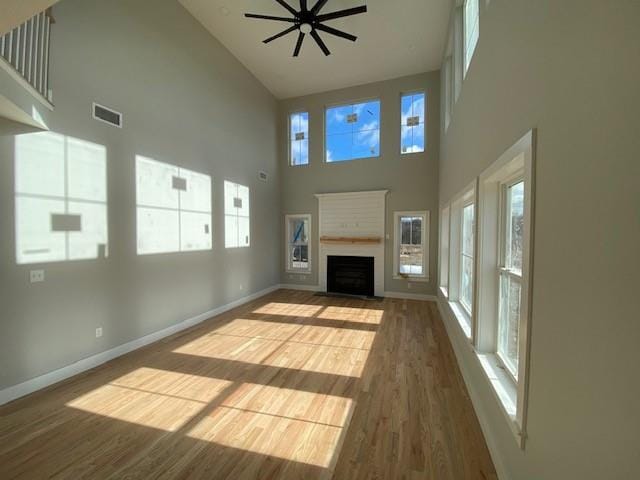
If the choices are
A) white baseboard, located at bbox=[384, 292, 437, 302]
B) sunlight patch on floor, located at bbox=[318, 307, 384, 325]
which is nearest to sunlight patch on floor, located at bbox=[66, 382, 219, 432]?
sunlight patch on floor, located at bbox=[318, 307, 384, 325]

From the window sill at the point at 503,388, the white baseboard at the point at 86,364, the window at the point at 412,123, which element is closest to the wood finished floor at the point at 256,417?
the white baseboard at the point at 86,364

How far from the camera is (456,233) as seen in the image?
411 cm

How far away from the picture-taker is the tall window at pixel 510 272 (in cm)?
190

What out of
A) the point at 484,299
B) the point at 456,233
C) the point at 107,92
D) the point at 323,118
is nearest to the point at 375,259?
the point at 456,233

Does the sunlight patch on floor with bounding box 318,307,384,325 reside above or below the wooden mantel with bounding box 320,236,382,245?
below

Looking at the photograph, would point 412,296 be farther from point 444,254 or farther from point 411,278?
point 444,254

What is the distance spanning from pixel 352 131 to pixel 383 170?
131cm

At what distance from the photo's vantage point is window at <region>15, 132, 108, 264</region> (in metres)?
2.51

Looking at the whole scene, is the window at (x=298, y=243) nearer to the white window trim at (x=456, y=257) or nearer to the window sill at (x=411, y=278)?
the window sill at (x=411, y=278)

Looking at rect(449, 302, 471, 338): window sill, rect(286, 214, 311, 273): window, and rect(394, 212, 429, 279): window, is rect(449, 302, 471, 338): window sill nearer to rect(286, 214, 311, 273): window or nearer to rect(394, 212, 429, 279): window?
rect(394, 212, 429, 279): window

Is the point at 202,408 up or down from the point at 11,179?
down

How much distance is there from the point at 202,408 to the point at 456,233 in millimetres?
3871

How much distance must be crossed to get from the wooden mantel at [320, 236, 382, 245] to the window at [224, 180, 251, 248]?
1994mm

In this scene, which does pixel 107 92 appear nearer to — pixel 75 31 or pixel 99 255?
pixel 75 31
